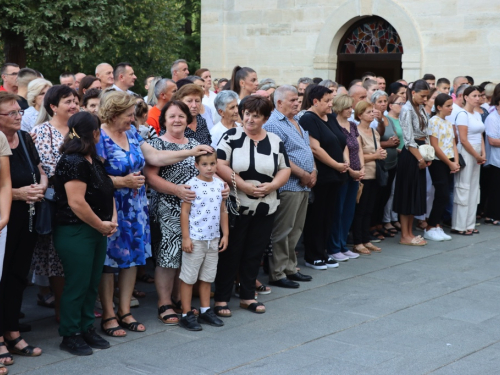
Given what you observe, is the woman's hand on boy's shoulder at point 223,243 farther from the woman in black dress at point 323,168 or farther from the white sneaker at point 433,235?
the white sneaker at point 433,235

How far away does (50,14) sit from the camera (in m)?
18.4

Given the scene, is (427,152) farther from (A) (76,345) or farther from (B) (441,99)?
(A) (76,345)

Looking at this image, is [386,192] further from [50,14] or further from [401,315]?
[50,14]

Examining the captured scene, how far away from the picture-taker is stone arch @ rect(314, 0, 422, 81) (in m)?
16.0

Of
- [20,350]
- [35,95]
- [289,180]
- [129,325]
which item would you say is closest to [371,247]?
[289,180]

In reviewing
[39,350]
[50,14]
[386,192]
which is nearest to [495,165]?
[386,192]

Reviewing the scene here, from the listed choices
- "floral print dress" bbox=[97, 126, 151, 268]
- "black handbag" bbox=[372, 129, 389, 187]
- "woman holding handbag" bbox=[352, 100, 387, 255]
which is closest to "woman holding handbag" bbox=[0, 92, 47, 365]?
"floral print dress" bbox=[97, 126, 151, 268]

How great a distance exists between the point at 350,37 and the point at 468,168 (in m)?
7.30

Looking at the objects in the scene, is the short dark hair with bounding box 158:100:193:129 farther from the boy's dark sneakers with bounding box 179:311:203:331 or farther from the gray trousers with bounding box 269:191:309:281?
the boy's dark sneakers with bounding box 179:311:203:331

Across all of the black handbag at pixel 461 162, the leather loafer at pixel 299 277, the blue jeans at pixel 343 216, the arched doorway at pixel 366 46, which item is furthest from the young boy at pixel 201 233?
the arched doorway at pixel 366 46

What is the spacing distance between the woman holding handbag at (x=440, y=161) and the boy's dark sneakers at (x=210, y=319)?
15.9 ft

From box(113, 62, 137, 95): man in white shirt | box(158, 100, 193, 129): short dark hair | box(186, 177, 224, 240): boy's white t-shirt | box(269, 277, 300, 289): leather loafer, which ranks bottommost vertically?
box(269, 277, 300, 289): leather loafer

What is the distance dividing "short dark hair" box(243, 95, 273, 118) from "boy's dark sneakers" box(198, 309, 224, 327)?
1.86 meters

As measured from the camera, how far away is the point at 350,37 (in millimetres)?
17438
